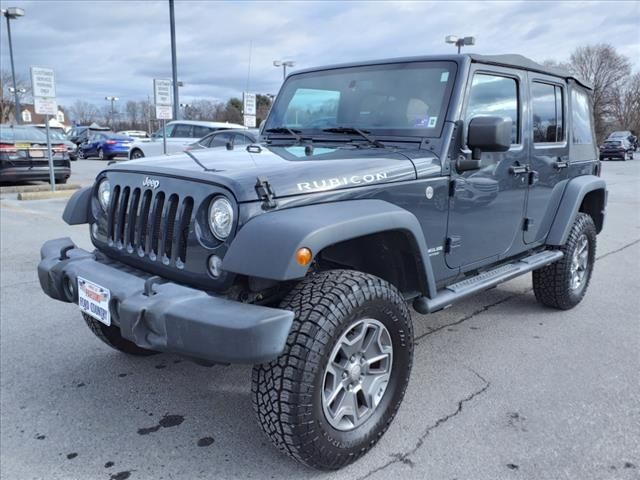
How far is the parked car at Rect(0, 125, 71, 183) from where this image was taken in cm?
1160

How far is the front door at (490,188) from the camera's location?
127 inches

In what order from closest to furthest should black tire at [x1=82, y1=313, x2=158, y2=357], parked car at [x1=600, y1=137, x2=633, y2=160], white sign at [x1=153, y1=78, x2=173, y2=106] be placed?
black tire at [x1=82, y1=313, x2=158, y2=357] < white sign at [x1=153, y1=78, x2=173, y2=106] < parked car at [x1=600, y1=137, x2=633, y2=160]

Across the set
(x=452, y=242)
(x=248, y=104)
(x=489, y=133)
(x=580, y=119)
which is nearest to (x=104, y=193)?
(x=452, y=242)

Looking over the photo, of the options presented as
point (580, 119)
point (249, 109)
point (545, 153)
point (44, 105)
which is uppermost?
point (249, 109)

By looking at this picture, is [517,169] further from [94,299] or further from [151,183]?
[94,299]

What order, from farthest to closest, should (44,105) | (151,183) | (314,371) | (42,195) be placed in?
(44,105)
(42,195)
(151,183)
(314,371)

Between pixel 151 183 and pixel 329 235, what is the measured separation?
1016 millimetres

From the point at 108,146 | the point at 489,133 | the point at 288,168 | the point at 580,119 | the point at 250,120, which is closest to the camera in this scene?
the point at 288,168

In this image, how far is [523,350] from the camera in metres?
3.85

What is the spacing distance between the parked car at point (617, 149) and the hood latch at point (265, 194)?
3162 centimetres

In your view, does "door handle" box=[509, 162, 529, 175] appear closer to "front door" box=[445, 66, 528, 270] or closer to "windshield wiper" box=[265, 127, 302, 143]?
"front door" box=[445, 66, 528, 270]

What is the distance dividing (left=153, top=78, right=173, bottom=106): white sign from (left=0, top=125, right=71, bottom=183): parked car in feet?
8.36

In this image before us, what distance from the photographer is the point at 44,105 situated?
36.2 feet

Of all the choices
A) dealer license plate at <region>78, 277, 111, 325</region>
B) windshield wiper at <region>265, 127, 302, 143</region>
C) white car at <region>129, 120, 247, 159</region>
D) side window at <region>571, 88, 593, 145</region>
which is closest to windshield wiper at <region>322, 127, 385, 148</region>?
windshield wiper at <region>265, 127, 302, 143</region>
